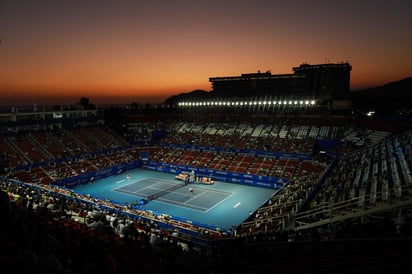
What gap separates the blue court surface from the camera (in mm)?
26594

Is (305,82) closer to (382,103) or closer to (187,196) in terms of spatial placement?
(382,103)

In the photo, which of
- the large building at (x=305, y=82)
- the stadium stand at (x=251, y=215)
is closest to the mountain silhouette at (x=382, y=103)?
the large building at (x=305, y=82)

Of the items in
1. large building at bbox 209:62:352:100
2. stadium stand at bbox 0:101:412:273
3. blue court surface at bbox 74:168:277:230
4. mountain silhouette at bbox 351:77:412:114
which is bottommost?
blue court surface at bbox 74:168:277:230

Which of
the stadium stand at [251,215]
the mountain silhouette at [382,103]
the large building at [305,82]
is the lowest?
the stadium stand at [251,215]

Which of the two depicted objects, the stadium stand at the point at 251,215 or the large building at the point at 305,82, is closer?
the stadium stand at the point at 251,215

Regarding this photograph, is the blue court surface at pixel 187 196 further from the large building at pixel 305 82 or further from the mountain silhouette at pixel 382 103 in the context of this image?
the mountain silhouette at pixel 382 103

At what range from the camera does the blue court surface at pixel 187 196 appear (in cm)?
2659

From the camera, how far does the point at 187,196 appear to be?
106ft

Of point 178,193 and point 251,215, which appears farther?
point 178,193

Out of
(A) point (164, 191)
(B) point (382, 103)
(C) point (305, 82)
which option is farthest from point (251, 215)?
(B) point (382, 103)

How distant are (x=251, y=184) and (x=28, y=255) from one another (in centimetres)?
3394

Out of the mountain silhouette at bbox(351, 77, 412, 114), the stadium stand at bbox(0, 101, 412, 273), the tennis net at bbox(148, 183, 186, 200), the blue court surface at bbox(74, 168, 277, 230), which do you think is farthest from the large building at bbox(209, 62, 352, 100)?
the tennis net at bbox(148, 183, 186, 200)

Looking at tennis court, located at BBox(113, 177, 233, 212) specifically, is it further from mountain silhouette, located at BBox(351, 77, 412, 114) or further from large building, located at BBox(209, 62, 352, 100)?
mountain silhouette, located at BBox(351, 77, 412, 114)

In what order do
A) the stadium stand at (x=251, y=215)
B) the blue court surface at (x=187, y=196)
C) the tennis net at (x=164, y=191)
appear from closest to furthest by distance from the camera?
1. the stadium stand at (x=251, y=215)
2. the blue court surface at (x=187, y=196)
3. the tennis net at (x=164, y=191)
